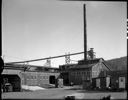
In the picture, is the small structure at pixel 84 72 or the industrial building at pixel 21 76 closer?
the industrial building at pixel 21 76

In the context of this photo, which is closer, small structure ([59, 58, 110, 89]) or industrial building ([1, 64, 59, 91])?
industrial building ([1, 64, 59, 91])

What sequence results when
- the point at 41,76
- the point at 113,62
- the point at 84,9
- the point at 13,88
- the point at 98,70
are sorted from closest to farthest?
the point at 84,9
the point at 13,88
the point at 41,76
the point at 98,70
the point at 113,62

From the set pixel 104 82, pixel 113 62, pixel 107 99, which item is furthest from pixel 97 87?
pixel 113 62

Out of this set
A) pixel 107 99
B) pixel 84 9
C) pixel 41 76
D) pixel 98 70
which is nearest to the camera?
pixel 107 99

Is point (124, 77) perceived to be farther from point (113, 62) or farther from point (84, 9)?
point (113, 62)

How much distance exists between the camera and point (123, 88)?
29.0 m

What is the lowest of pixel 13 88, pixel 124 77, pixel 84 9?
pixel 13 88

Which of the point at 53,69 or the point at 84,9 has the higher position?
the point at 84,9

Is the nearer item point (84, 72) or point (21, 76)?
point (21, 76)

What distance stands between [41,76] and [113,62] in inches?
1960

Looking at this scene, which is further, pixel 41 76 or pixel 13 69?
pixel 41 76

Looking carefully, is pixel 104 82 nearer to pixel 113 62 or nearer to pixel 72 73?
Result: pixel 72 73

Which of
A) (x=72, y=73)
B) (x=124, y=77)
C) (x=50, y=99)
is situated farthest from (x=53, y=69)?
(x=50, y=99)

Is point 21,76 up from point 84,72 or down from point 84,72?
down
